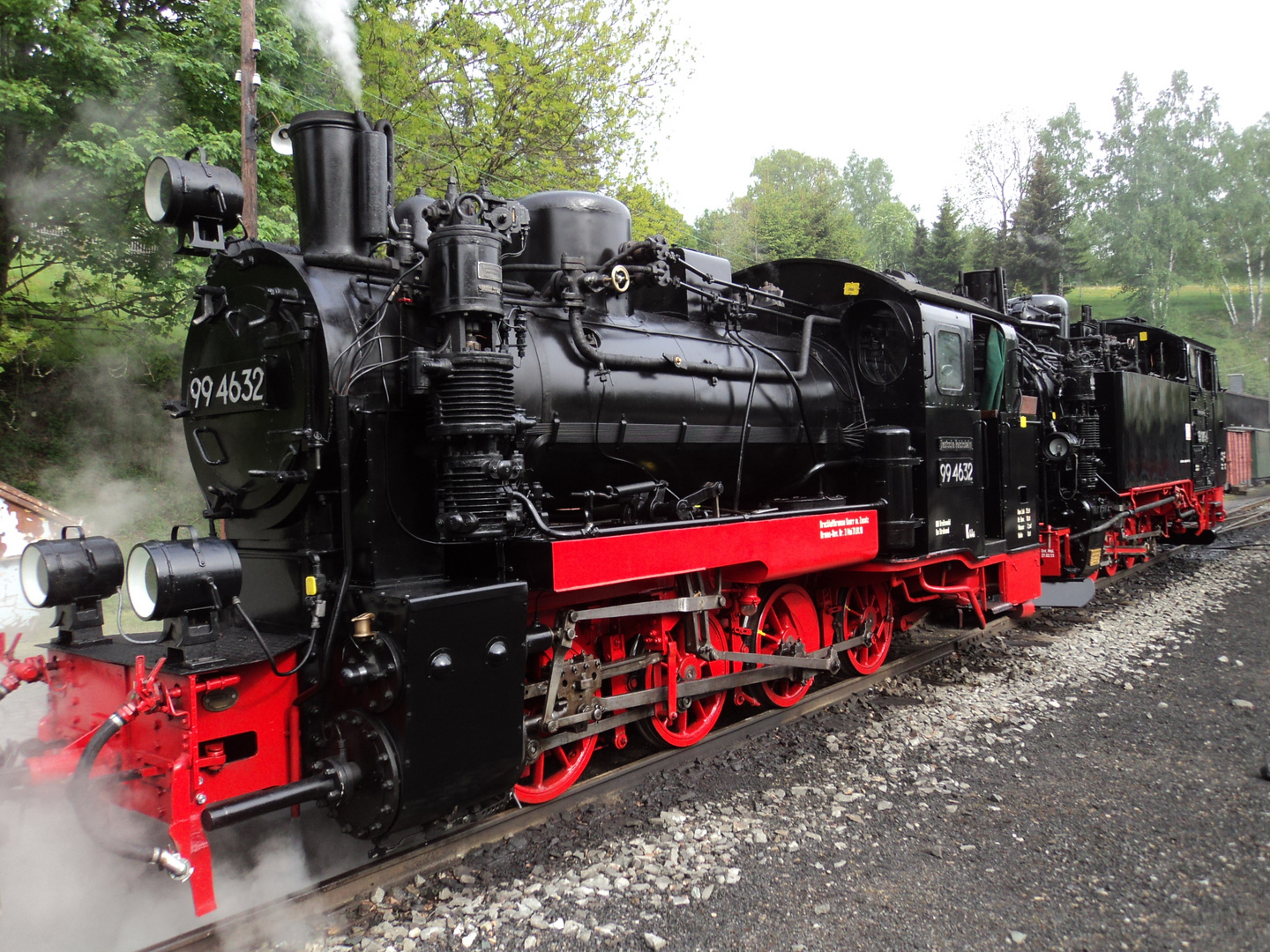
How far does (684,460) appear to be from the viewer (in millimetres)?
5035

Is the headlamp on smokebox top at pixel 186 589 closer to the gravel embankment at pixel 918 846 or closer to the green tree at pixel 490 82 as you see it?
the gravel embankment at pixel 918 846

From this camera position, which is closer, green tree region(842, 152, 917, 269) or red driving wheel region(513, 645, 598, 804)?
red driving wheel region(513, 645, 598, 804)

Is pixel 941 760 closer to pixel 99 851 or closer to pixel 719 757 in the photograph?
pixel 719 757

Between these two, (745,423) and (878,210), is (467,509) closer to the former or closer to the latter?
(745,423)

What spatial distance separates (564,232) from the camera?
4.78 metres

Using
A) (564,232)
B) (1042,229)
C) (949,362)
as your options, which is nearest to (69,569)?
(564,232)

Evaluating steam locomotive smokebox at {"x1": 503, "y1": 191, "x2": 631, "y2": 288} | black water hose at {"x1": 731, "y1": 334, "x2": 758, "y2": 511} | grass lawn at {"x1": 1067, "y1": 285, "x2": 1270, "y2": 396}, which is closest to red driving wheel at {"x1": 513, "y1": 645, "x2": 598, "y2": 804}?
black water hose at {"x1": 731, "y1": 334, "x2": 758, "y2": 511}

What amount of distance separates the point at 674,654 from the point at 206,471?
8.82ft

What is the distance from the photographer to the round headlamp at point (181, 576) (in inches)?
124

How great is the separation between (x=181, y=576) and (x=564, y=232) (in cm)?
273

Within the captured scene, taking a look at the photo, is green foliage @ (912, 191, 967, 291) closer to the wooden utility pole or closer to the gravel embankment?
the wooden utility pole

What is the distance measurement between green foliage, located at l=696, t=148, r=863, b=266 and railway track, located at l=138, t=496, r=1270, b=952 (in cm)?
2028

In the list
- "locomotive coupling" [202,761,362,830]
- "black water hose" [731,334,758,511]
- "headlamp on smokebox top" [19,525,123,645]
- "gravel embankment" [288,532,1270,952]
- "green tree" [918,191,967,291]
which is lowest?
"gravel embankment" [288,532,1270,952]

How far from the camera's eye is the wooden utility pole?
10133mm
